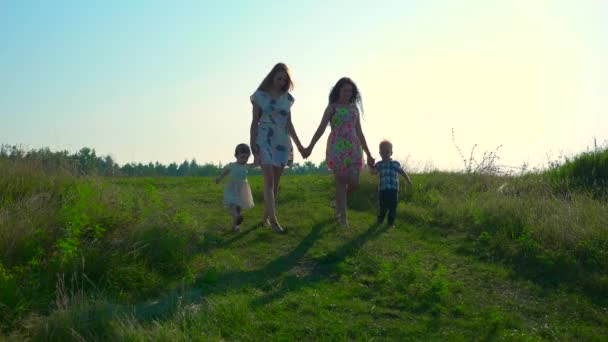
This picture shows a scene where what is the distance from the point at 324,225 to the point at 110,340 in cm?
459

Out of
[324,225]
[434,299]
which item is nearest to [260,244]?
[324,225]

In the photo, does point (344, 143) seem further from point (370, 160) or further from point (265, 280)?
point (265, 280)

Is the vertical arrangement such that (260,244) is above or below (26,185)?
below

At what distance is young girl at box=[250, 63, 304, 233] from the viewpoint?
7941 mm

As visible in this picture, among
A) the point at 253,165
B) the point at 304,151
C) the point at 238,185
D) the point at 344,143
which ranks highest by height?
the point at 344,143

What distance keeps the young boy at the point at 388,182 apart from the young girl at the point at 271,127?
5.72 feet

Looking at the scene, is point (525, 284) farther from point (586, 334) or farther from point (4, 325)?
point (4, 325)

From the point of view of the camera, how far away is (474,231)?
8469 mm

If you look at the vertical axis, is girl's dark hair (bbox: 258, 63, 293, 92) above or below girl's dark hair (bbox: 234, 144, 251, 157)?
above

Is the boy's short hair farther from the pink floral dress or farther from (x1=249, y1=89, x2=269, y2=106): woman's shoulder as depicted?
(x1=249, y1=89, x2=269, y2=106): woman's shoulder

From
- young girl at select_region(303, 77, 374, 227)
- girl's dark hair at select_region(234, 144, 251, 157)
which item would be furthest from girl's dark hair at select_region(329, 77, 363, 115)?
girl's dark hair at select_region(234, 144, 251, 157)

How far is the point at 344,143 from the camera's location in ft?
28.1

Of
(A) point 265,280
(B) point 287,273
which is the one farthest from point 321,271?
(A) point 265,280

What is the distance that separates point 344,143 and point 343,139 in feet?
0.22
